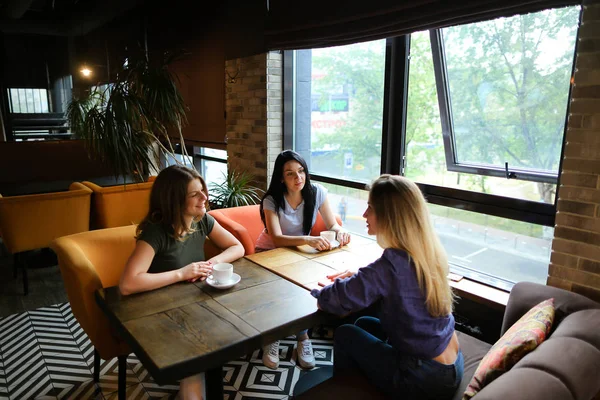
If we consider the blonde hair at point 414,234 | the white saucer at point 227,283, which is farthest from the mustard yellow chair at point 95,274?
the blonde hair at point 414,234

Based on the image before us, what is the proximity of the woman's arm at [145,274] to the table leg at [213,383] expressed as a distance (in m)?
0.42

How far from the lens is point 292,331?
162cm

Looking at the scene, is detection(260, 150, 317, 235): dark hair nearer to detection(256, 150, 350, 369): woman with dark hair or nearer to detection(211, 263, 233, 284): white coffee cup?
detection(256, 150, 350, 369): woman with dark hair

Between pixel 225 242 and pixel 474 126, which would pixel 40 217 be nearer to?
pixel 225 242

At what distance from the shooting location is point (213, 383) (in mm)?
1749

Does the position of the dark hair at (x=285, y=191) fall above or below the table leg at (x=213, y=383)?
above

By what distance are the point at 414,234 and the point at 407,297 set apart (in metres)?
0.24

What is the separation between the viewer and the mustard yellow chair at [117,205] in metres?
3.95

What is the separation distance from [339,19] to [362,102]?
2.18 ft

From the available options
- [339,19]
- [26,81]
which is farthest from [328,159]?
[26,81]

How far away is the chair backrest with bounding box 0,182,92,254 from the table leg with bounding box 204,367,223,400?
8.76ft

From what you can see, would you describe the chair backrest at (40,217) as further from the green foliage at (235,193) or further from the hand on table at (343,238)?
the hand on table at (343,238)

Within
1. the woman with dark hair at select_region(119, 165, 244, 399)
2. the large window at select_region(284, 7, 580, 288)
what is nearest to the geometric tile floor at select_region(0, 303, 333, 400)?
the woman with dark hair at select_region(119, 165, 244, 399)

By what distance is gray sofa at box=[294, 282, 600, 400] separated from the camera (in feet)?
3.98
